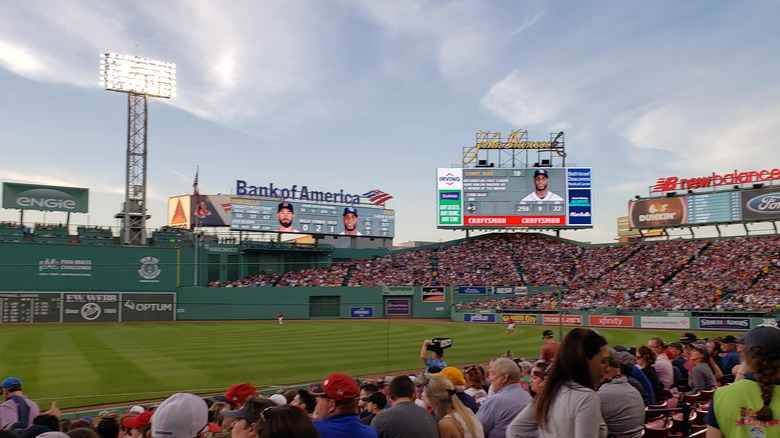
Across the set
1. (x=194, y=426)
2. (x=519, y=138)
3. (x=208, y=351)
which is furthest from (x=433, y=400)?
(x=519, y=138)

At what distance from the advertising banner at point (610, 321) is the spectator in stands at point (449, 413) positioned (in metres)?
37.1

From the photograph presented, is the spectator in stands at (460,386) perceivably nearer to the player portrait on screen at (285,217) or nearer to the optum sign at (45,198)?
the optum sign at (45,198)

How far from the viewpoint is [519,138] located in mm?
58844

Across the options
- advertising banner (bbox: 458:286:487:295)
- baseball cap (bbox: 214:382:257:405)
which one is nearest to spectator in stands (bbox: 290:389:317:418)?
baseball cap (bbox: 214:382:257:405)

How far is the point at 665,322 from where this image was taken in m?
36.6

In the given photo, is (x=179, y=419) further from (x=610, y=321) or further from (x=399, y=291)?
(x=399, y=291)

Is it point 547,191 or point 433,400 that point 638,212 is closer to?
point 547,191

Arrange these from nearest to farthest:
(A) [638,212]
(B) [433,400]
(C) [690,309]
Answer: (B) [433,400]
(C) [690,309]
(A) [638,212]

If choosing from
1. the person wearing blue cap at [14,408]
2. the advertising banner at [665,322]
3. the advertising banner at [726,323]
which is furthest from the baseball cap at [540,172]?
the person wearing blue cap at [14,408]

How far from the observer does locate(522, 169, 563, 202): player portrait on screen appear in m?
55.8

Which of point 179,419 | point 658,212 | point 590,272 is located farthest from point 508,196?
point 179,419

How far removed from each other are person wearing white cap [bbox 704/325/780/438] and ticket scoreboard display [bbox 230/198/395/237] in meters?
54.3

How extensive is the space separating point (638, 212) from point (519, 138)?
1363cm

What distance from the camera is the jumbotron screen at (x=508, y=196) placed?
55.5 meters
